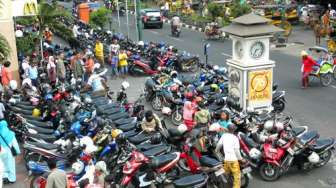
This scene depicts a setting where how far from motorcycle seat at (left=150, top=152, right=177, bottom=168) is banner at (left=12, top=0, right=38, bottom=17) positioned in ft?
34.4

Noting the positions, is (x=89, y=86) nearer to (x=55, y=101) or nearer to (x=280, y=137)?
(x=55, y=101)

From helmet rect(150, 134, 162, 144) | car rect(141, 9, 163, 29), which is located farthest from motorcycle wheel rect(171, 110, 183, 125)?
car rect(141, 9, 163, 29)

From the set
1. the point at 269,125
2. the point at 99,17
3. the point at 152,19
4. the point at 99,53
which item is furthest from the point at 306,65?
the point at 152,19

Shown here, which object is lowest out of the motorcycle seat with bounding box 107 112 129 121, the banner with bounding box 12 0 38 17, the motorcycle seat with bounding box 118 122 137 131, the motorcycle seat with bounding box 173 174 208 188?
the motorcycle seat with bounding box 173 174 208 188

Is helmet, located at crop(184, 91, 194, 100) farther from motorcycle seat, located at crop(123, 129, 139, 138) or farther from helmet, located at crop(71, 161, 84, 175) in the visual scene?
helmet, located at crop(71, 161, 84, 175)

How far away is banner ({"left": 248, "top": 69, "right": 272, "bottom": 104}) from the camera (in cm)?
1331

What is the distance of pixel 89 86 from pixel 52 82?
2276 mm

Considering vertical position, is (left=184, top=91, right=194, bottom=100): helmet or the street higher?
(left=184, top=91, right=194, bottom=100): helmet

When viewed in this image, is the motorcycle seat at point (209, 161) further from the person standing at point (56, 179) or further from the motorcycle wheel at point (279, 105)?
the motorcycle wheel at point (279, 105)

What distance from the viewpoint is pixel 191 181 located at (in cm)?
883

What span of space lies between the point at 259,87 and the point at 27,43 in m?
11.6

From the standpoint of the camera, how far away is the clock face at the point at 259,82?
1332 centimetres

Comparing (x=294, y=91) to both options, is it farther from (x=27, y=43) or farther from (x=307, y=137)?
(x=27, y=43)

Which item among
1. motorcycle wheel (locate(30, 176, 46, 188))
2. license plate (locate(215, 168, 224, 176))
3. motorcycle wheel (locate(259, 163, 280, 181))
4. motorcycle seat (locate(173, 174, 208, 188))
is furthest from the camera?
motorcycle wheel (locate(259, 163, 280, 181))
